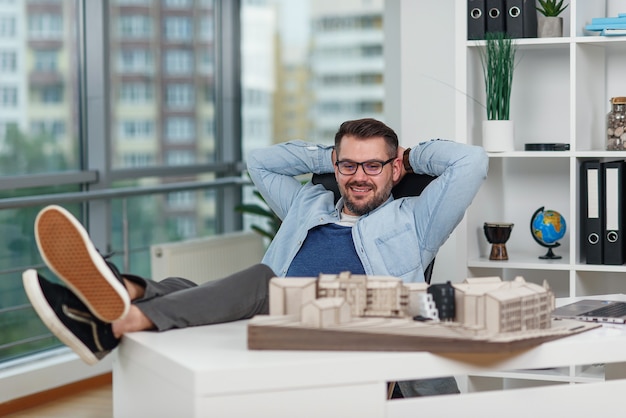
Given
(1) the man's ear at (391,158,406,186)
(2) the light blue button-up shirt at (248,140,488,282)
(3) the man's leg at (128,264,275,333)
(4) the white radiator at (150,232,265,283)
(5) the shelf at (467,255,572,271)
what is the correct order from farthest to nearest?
(4) the white radiator at (150,232,265,283)
(5) the shelf at (467,255,572,271)
(1) the man's ear at (391,158,406,186)
(2) the light blue button-up shirt at (248,140,488,282)
(3) the man's leg at (128,264,275,333)

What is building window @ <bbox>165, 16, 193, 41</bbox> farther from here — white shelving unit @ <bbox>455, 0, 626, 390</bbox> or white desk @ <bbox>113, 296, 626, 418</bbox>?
white desk @ <bbox>113, 296, 626, 418</bbox>

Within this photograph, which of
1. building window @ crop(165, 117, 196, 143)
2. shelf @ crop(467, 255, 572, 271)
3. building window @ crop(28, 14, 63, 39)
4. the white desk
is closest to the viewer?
the white desk

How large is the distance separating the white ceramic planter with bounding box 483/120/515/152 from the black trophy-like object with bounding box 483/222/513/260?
0.28 meters

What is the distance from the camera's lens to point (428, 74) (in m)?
4.24

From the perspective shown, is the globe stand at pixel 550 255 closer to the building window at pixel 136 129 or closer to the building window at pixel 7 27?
the building window at pixel 136 129

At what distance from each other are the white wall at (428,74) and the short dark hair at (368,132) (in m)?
1.12

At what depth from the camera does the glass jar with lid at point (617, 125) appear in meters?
3.54

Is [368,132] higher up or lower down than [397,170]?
higher up

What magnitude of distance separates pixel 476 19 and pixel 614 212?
2.72ft

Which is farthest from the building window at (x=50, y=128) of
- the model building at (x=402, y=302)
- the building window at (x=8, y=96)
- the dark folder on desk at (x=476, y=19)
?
the model building at (x=402, y=302)

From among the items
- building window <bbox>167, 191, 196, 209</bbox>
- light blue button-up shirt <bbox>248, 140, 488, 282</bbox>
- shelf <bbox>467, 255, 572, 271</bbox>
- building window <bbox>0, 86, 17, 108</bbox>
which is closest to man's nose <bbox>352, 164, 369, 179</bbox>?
light blue button-up shirt <bbox>248, 140, 488, 282</bbox>

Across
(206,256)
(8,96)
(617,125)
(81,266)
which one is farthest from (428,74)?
(81,266)

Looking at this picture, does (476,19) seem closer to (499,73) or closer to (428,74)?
(499,73)

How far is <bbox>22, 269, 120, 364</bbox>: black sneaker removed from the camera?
207cm
